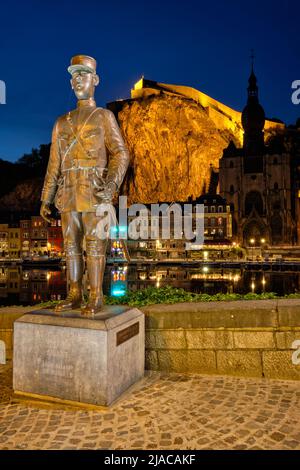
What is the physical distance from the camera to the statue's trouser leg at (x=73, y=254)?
4.94m

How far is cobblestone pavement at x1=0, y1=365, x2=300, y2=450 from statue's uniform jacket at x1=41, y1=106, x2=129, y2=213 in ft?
7.54

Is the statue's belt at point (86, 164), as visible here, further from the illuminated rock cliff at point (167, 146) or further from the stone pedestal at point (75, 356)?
the illuminated rock cliff at point (167, 146)

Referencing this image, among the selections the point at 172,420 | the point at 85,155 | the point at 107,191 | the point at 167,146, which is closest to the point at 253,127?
the point at 167,146

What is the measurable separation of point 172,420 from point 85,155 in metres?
3.12

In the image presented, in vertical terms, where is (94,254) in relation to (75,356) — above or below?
above

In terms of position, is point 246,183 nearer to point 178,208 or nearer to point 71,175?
point 178,208

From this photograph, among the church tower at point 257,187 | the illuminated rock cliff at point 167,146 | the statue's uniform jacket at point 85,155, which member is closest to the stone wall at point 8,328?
the statue's uniform jacket at point 85,155

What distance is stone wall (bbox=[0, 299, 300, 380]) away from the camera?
5.02 meters

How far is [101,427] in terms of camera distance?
3.65 metres

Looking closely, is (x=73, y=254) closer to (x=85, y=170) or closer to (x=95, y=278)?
(x=95, y=278)

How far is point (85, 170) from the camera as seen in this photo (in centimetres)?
478

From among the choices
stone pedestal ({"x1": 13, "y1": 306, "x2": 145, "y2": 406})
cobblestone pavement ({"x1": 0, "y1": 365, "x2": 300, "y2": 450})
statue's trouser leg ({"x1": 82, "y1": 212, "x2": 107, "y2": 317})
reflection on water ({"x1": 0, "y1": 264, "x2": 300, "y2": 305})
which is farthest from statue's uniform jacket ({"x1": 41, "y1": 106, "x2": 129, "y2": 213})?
reflection on water ({"x1": 0, "y1": 264, "x2": 300, "y2": 305})

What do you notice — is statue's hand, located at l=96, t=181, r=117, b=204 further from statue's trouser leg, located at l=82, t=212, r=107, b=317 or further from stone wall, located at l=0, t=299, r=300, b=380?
stone wall, located at l=0, t=299, r=300, b=380

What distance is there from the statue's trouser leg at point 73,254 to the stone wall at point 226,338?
3.25 ft
